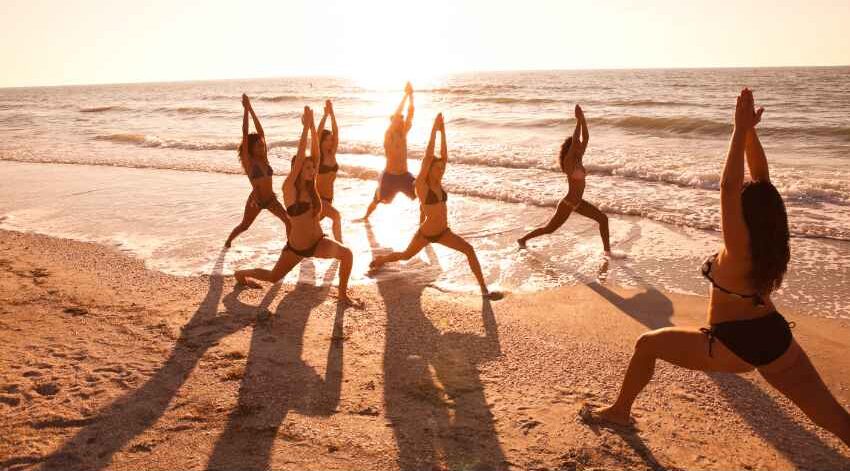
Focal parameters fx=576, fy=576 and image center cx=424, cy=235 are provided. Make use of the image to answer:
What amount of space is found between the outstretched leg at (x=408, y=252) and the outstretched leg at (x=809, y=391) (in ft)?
12.8

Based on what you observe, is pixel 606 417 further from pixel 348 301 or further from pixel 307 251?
pixel 307 251

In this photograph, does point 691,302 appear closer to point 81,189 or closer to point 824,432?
point 824,432

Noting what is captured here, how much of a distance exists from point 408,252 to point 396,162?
9.03ft

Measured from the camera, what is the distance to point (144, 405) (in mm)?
3992

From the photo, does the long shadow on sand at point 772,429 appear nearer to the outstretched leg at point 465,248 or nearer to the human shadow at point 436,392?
the human shadow at point 436,392

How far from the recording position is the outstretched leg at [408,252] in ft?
21.2

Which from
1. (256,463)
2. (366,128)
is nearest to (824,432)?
(256,463)

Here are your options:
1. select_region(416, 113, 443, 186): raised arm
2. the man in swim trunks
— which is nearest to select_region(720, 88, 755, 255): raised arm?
select_region(416, 113, 443, 186): raised arm

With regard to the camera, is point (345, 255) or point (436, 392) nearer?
point (436, 392)

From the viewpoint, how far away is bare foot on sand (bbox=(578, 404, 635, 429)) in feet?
12.4

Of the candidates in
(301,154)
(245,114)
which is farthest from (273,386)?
(245,114)

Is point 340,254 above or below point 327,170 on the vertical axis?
below

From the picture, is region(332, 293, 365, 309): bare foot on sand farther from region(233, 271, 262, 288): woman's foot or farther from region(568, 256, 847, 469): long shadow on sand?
region(568, 256, 847, 469): long shadow on sand

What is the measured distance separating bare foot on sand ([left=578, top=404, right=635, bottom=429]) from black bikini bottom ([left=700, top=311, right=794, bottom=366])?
967 millimetres
